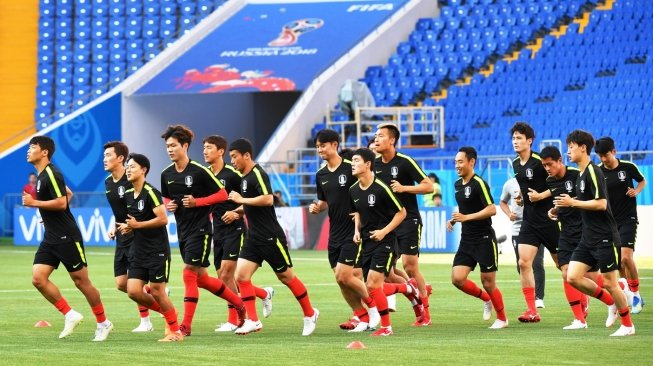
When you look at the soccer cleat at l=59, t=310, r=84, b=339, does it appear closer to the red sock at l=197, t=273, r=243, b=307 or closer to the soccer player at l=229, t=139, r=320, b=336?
the red sock at l=197, t=273, r=243, b=307

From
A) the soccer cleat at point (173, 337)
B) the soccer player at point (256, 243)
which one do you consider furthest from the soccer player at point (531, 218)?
the soccer cleat at point (173, 337)

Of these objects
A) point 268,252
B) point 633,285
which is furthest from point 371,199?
point 633,285

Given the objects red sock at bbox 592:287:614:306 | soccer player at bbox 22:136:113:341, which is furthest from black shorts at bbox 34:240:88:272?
red sock at bbox 592:287:614:306

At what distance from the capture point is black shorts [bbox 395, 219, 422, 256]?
16281mm

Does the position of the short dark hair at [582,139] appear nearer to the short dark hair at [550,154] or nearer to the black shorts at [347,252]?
the short dark hair at [550,154]

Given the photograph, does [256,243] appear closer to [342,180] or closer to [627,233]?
[342,180]

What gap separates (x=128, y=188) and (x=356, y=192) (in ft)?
7.88

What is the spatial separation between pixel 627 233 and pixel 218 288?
204 inches

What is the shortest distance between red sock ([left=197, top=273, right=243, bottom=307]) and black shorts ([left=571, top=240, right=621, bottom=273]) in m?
3.87

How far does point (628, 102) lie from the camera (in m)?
35.6

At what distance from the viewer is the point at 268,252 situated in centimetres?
1482

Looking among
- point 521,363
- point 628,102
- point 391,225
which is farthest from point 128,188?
point 628,102

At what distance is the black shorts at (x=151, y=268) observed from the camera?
14.0 meters

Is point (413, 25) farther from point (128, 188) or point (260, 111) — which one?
point (128, 188)
